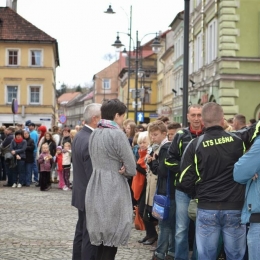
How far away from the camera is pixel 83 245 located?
22.7 ft

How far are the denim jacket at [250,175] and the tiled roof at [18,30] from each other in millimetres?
55253

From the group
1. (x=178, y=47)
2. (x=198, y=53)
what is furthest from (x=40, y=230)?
(x=178, y=47)

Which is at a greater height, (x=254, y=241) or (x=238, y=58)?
(x=238, y=58)

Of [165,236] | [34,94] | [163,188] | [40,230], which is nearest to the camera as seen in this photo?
[163,188]

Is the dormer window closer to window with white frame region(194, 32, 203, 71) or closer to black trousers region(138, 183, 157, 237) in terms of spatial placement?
window with white frame region(194, 32, 203, 71)

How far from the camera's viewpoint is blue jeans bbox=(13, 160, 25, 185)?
1992cm

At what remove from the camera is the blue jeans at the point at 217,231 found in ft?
19.4

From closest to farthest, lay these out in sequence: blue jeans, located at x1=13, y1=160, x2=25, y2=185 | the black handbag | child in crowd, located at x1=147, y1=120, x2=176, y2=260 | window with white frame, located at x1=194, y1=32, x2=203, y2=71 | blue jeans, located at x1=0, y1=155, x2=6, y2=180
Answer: the black handbag
child in crowd, located at x1=147, y1=120, x2=176, y2=260
blue jeans, located at x1=13, y1=160, x2=25, y2=185
blue jeans, located at x1=0, y1=155, x2=6, y2=180
window with white frame, located at x1=194, y1=32, x2=203, y2=71

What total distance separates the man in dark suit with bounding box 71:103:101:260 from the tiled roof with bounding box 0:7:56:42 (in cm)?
5303

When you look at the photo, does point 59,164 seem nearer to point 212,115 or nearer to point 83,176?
point 83,176

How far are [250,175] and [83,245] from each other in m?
2.46

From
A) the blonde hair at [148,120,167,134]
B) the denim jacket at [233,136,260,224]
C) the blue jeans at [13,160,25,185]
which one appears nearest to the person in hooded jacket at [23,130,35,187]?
the blue jeans at [13,160,25,185]

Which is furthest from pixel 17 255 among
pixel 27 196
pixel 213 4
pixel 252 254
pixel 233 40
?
pixel 213 4

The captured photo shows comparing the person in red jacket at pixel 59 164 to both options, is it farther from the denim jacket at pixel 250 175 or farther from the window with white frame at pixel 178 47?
the window with white frame at pixel 178 47
